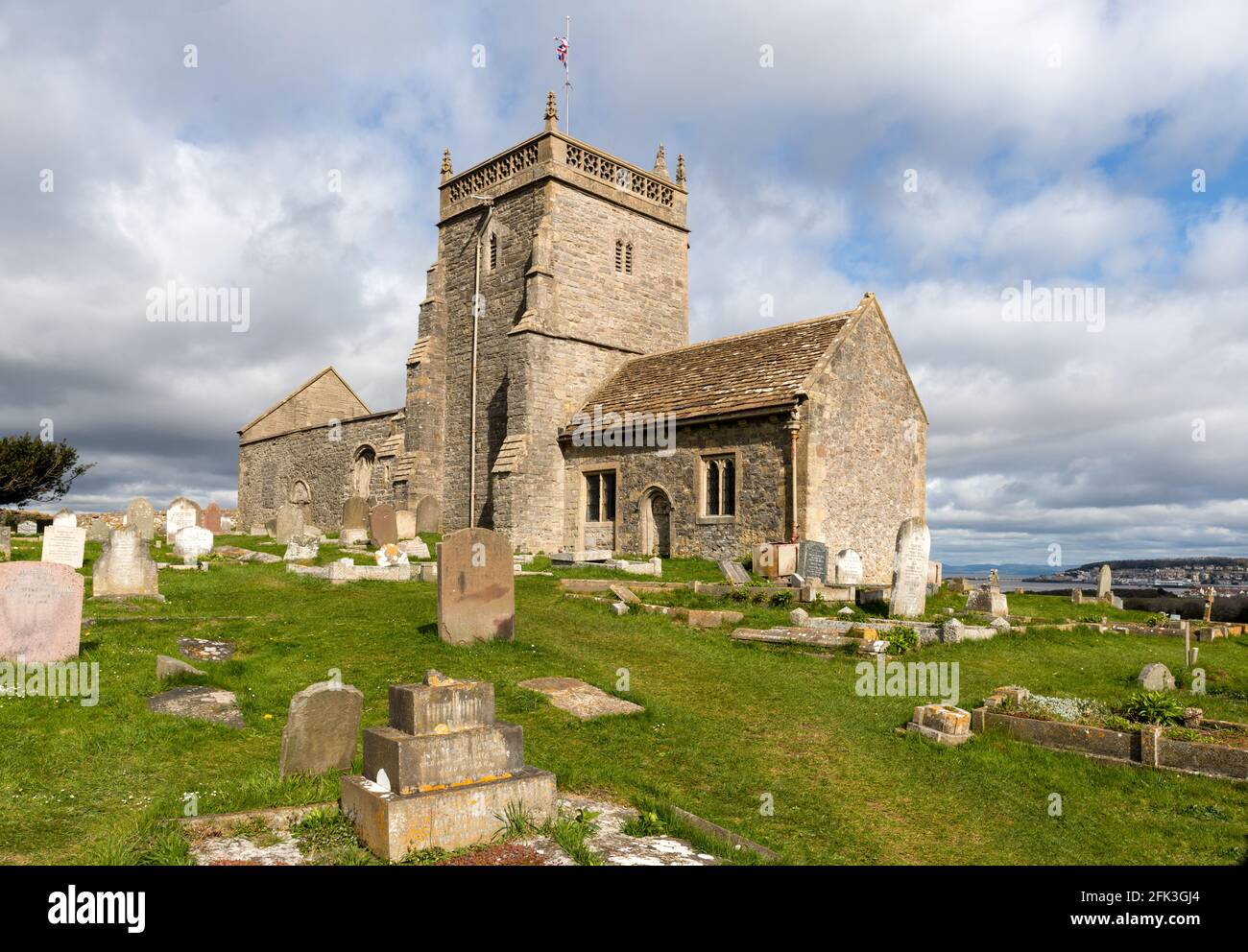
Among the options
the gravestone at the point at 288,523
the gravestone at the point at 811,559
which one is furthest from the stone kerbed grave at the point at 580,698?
the gravestone at the point at 288,523

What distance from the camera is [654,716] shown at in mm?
8656

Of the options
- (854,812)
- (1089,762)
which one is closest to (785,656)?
(1089,762)

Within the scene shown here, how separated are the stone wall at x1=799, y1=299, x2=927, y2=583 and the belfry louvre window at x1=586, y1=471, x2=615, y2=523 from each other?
710 centimetres

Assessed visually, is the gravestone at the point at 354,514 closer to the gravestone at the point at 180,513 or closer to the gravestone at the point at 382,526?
the gravestone at the point at 382,526

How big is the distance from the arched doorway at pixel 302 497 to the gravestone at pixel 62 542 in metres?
21.9

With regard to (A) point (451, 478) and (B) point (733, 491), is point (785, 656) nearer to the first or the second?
(B) point (733, 491)

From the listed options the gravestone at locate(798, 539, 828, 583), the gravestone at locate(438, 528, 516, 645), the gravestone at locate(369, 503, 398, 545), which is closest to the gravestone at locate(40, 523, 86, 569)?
the gravestone at locate(369, 503, 398, 545)

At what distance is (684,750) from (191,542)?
1602cm

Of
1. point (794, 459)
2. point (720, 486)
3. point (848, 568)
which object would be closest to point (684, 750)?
point (848, 568)

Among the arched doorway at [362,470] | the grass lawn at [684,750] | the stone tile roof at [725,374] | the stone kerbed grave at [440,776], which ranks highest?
the stone tile roof at [725,374]

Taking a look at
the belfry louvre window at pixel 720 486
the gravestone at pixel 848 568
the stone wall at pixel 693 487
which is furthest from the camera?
the belfry louvre window at pixel 720 486

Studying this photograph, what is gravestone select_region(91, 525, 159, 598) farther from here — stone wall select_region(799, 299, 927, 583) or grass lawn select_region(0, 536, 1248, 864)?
stone wall select_region(799, 299, 927, 583)

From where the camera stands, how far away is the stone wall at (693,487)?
2062cm
